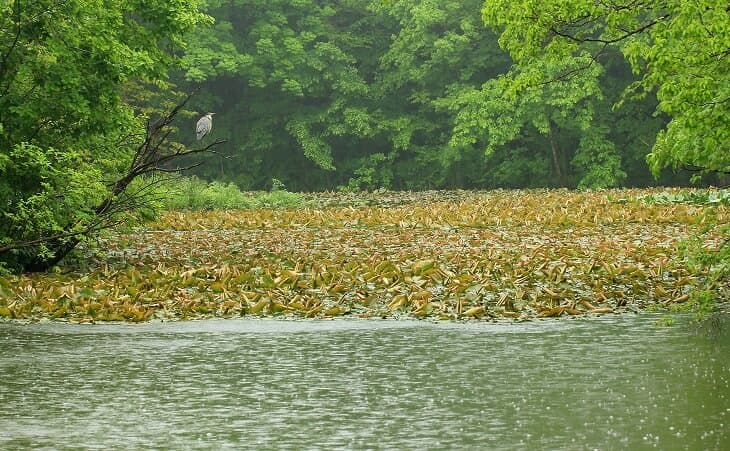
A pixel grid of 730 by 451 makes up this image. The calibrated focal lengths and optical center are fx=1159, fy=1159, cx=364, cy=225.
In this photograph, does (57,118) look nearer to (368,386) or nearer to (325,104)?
→ (368,386)

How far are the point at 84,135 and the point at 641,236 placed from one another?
1003 cm

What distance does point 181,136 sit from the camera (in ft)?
196

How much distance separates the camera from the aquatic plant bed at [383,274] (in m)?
14.8

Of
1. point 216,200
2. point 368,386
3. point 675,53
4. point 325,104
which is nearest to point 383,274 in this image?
point 675,53

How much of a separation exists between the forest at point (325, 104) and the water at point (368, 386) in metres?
5.90

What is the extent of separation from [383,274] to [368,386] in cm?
647

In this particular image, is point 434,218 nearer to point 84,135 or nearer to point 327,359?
point 84,135

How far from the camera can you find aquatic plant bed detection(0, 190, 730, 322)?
14.8 m

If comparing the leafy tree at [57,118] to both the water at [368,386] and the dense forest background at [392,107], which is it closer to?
the water at [368,386]

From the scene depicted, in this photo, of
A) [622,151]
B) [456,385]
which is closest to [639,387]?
[456,385]

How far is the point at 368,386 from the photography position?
1013 cm

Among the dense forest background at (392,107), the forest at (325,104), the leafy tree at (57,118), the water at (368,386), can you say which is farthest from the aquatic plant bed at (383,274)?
the dense forest background at (392,107)

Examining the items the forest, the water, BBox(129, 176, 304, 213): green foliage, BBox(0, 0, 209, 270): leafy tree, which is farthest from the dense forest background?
the water

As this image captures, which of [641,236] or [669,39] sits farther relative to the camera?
[641,236]
